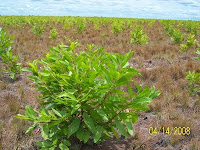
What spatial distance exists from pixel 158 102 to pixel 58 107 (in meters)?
2.30

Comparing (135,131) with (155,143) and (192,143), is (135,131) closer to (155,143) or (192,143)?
(155,143)

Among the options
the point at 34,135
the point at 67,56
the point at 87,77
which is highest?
the point at 67,56

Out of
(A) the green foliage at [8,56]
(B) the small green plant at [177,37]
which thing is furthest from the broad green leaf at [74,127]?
(B) the small green plant at [177,37]

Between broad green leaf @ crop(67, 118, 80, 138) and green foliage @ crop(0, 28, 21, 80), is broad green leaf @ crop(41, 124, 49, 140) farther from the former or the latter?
green foliage @ crop(0, 28, 21, 80)

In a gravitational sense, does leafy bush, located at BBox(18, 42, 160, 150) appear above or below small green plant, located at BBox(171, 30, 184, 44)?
below

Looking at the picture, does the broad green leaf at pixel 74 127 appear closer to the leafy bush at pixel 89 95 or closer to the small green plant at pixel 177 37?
the leafy bush at pixel 89 95

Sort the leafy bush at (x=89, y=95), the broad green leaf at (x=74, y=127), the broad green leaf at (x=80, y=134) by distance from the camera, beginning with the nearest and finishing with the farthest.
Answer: the leafy bush at (x=89, y=95) < the broad green leaf at (x=74, y=127) < the broad green leaf at (x=80, y=134)

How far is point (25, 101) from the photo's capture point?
4.14m

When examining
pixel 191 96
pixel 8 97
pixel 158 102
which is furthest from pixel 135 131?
pixel 8 97
